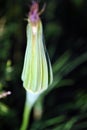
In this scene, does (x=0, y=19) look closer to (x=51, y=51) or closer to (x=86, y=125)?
(x=51, y=51)

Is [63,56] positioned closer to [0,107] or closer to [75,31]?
[75,31]

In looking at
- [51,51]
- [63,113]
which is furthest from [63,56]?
[63,113]

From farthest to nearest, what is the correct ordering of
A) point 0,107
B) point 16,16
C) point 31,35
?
point 16,16, point 0,107, point 31,35

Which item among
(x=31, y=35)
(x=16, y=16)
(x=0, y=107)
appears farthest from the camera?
(x=16, y=16)

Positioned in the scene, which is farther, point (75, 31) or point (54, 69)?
point (75, 31)

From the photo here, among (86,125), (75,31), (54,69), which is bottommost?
(86,125)

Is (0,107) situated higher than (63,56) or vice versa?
(63,56)
